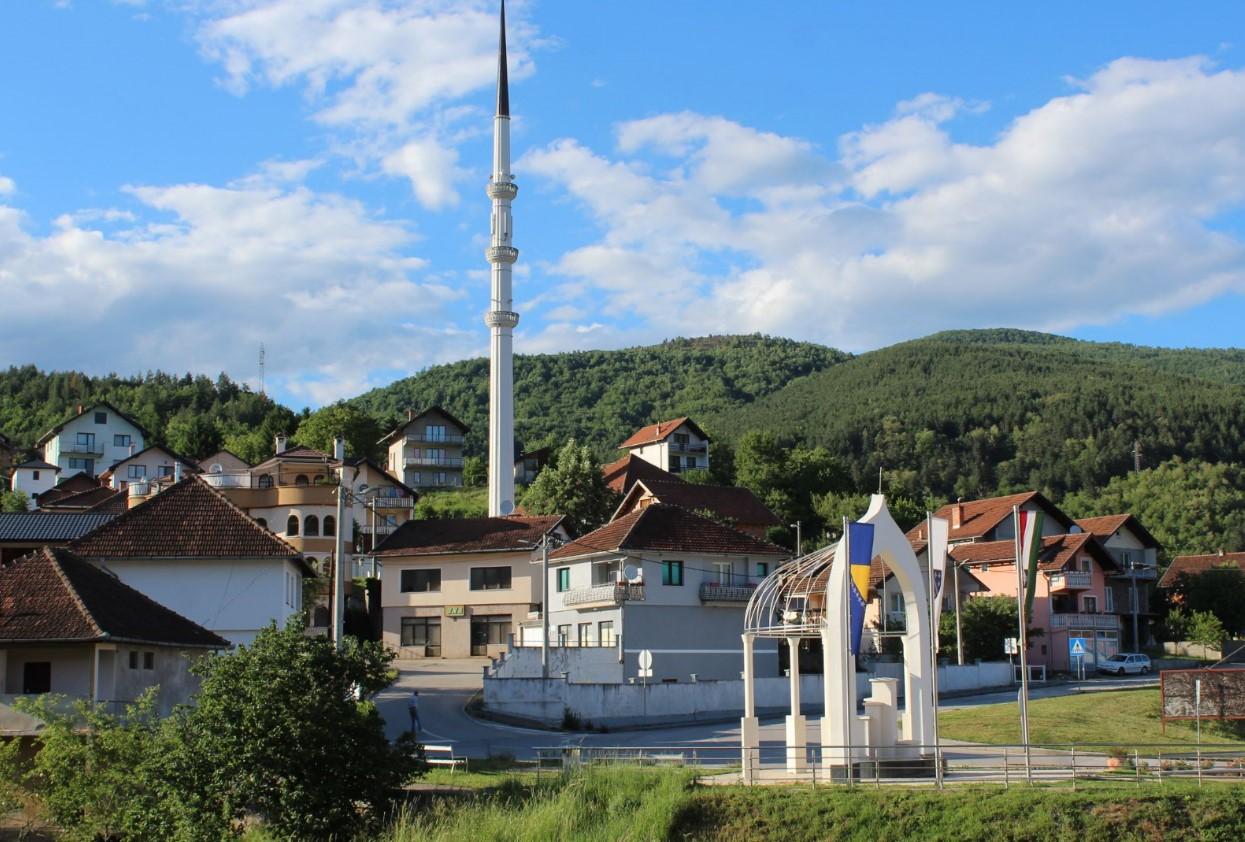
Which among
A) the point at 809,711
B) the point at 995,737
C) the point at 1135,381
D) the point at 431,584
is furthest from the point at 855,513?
the point at 1135,381

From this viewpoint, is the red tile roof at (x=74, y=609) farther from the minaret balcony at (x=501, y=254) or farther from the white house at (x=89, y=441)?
the white house at (x=89, y=441)

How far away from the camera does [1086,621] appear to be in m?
70.9

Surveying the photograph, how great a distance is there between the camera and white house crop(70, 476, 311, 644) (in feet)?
146

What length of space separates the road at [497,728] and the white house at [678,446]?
56.3 meters

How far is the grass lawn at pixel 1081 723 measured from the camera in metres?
40.7

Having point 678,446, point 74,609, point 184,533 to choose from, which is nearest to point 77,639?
point 74,609

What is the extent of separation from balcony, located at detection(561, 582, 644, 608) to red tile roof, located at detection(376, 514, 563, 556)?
817 centimetres

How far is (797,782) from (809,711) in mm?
20201

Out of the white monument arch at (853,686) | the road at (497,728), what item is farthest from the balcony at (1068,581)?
the white monument arch at (853,686)

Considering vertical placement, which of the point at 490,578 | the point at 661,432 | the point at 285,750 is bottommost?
the point at 285,750

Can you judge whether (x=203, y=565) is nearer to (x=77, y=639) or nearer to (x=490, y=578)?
(x=77, y=639)

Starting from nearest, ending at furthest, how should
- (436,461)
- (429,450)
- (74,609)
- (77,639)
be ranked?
(77,639) → (74,609) → (429,450) → (436,461)

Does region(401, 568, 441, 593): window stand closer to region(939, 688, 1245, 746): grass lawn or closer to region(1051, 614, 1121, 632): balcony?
region(939, 688, 1245, 746): grass lawn

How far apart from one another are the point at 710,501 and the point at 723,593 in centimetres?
2637
